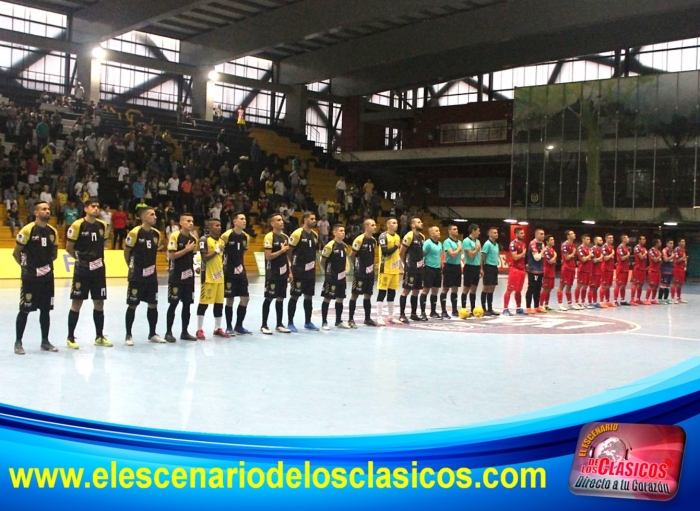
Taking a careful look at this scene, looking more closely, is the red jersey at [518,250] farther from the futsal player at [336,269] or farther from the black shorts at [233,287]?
the black shorts at [233,287]

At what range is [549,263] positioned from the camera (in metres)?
18.4

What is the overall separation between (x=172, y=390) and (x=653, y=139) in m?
29.8

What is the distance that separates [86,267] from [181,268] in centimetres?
148

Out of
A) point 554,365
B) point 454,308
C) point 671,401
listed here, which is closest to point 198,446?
point 671,401

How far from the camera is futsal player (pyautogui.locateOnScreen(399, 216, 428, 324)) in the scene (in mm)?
15008

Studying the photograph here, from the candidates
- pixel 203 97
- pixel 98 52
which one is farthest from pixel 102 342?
pixel 203 97

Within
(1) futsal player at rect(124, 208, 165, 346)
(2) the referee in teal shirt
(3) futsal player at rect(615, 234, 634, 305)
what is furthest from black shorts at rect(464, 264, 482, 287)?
(1) futsal player at rect(124, 208, 165, 346)

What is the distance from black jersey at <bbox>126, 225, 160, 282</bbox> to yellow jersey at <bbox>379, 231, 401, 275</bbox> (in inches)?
190

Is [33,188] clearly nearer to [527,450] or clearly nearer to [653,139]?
[653,139]

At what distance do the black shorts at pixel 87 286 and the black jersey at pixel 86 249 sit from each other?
6cm

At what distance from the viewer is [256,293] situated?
69.8 ft

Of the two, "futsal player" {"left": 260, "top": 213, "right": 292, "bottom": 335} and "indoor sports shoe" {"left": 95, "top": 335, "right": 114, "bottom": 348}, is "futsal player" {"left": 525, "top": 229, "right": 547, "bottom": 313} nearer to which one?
"futsal player" {"left": 260, "top": 213, "right": 292, "bottom": 335}

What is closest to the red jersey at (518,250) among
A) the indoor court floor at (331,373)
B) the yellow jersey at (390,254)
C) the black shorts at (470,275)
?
the black shorts at (470,275)

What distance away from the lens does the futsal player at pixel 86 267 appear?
410 inches
